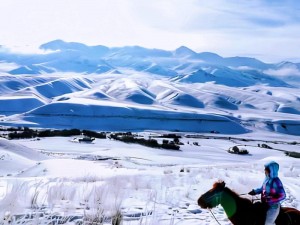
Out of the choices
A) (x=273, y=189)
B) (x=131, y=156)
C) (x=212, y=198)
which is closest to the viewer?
(x=212, y=198)

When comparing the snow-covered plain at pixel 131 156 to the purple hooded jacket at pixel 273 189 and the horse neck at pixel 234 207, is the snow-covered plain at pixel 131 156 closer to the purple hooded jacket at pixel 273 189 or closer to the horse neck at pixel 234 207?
the horse neck at pixel 234 207

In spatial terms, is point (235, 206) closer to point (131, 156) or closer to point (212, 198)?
point (212, 198)

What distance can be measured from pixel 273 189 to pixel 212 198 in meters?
0.88

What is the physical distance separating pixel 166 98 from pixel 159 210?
16851cm

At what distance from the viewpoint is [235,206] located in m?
5.75

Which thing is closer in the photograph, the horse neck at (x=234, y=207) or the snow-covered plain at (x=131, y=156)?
the horse neck at (x=234, y=207)

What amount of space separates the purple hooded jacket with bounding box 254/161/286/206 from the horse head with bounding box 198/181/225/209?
0.66 metres

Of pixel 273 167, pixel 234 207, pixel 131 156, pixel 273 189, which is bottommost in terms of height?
pixel 131 156

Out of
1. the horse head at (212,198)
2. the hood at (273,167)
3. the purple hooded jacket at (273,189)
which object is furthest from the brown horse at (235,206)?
the hood at (273,167)

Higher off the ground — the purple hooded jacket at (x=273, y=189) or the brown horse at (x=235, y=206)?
the purple hooded jacket at (x=273, y=189)

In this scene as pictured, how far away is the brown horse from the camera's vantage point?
5699 millimetres

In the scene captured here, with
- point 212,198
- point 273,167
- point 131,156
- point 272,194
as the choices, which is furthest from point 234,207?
point 131,156

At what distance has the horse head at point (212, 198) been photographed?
5680 millimetres

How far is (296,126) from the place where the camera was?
12988 centimetres
